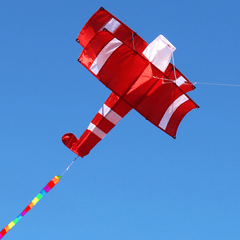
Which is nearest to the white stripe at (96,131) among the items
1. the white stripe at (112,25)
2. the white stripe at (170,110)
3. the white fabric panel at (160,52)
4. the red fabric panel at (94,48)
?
the white stripe at (170,110)

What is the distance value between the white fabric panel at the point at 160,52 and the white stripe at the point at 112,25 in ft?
4.71

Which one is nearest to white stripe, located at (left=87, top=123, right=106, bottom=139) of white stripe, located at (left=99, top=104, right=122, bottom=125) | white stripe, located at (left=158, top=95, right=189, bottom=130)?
white stripe, located at (left=99, top=104, right=122, bottom=125)

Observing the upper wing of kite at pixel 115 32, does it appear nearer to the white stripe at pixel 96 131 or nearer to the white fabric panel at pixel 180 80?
the white fabric panel at pixel 180 80

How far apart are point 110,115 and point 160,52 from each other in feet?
9.42

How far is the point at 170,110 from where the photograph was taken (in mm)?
15703

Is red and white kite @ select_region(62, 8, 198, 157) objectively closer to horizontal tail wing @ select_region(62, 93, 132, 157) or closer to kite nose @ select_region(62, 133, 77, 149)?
horizontal tail wing @ select_region(62, 93, 132, 157)

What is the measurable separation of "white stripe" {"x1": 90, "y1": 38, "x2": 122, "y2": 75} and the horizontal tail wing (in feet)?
4.71

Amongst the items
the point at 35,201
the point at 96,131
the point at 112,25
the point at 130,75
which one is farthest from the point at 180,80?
the point at 35,201

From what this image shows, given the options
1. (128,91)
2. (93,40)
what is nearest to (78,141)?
(128,91)

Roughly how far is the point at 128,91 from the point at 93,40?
6.80ft

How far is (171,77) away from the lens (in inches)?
633

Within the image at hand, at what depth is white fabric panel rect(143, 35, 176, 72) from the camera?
14.9m

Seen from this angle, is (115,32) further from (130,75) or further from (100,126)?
(100,126)

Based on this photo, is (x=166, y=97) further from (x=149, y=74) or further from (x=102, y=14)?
(x=102, y=14)
